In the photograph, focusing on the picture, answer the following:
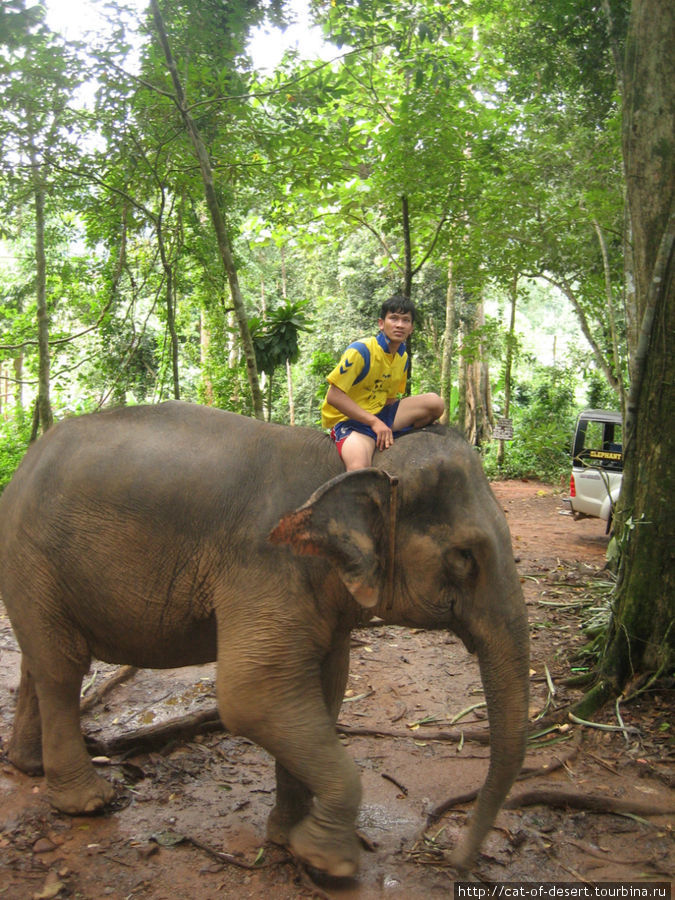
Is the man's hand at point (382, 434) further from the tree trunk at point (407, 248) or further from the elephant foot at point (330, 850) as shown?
the tree trunk at point (407, 248)

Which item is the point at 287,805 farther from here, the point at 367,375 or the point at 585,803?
the point at 367,375

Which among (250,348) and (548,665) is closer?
(548,665)

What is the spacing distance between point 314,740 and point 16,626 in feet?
5.64

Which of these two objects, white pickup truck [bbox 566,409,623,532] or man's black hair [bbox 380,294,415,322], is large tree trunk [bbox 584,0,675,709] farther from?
white pickup truck [bbox 566,409,623,532]

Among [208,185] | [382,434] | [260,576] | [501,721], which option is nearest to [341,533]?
[260,576]

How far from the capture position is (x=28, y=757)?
4.11 meters

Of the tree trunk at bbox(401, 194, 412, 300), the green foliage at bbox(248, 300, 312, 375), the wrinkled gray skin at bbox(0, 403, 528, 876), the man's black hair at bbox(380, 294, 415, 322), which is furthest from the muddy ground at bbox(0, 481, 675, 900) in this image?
the green foliage at bbox(248, 300, 312, 375)

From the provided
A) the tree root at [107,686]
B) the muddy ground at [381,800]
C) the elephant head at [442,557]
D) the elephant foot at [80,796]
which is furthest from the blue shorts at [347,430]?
the tree root at [107,686]

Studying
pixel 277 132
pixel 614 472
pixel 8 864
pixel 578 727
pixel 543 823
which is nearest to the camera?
pixel 8 864

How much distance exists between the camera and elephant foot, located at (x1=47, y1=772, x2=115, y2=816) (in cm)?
365

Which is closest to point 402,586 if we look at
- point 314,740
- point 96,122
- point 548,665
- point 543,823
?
point 314,740

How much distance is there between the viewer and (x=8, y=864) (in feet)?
10.6

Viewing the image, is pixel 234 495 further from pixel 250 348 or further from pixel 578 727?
pixel 250 348

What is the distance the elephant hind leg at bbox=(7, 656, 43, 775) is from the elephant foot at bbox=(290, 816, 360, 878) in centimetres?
184
